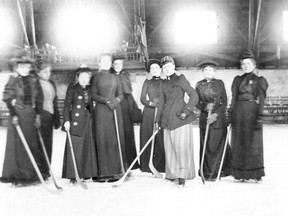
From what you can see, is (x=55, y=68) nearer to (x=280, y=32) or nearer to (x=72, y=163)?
(x=72, y=163)

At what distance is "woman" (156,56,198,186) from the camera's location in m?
4.29

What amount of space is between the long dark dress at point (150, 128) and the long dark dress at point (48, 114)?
1.16 m

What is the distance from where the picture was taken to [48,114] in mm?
4465

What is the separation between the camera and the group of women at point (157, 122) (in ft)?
13.7

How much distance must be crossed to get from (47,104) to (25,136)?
506 millimetres

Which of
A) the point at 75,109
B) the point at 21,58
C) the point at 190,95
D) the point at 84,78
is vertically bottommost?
the point at 75,109

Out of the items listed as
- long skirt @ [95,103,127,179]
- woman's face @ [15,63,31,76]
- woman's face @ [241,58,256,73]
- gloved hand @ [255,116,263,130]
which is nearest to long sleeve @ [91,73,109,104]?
long skirt @ [95,103,127,179]

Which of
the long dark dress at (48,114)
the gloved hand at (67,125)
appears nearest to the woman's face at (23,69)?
the long dark dress at (48,114)

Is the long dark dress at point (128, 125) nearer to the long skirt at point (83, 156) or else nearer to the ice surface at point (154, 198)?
the ice surface at point (154, 198)

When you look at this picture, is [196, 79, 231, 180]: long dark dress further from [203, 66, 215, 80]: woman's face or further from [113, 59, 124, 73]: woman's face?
[113, 59, 124, 73]: woman's face

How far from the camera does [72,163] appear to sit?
4.32 metres

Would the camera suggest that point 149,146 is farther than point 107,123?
Yes

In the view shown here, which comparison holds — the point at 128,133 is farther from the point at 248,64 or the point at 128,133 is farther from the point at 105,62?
the point at 248,64

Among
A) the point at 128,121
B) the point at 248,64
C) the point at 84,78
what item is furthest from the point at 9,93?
the point at 248,64
